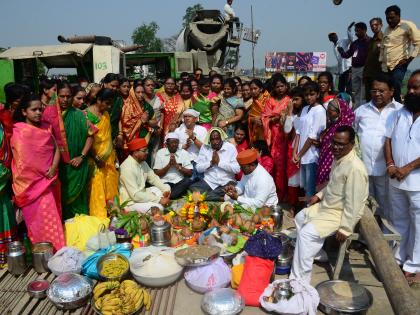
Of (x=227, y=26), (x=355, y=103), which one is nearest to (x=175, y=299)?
(x=355, y=103)

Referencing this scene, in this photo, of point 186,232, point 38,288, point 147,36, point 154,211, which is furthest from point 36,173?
point 147,36

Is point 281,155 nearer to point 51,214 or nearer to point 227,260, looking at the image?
point 227,260

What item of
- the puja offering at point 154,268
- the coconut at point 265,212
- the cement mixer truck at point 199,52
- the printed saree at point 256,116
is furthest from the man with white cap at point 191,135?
the cement mixer truck at point 199,52

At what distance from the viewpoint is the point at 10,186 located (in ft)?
12.5

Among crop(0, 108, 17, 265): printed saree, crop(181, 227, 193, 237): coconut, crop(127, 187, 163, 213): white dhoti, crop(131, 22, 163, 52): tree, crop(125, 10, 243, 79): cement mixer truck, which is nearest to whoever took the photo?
crop(0, 108, 17, 265): printed saree

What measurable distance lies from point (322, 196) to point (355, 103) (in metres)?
4.67

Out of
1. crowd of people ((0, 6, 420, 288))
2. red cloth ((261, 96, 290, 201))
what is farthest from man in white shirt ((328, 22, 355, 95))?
red cloth ((261, 96, 290, 201))

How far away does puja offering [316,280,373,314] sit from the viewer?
2.91 meters

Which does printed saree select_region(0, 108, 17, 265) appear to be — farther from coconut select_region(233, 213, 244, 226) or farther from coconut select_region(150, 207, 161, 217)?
coconut select_region(233, 213, 244, 226)

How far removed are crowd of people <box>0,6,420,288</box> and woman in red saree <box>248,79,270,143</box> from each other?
0.06 ft

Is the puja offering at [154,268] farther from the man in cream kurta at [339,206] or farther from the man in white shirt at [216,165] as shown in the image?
the man in white shirt at [216,165]

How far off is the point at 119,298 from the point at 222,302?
816mm

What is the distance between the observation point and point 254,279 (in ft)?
10.4

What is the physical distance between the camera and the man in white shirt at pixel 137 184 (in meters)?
4.97
